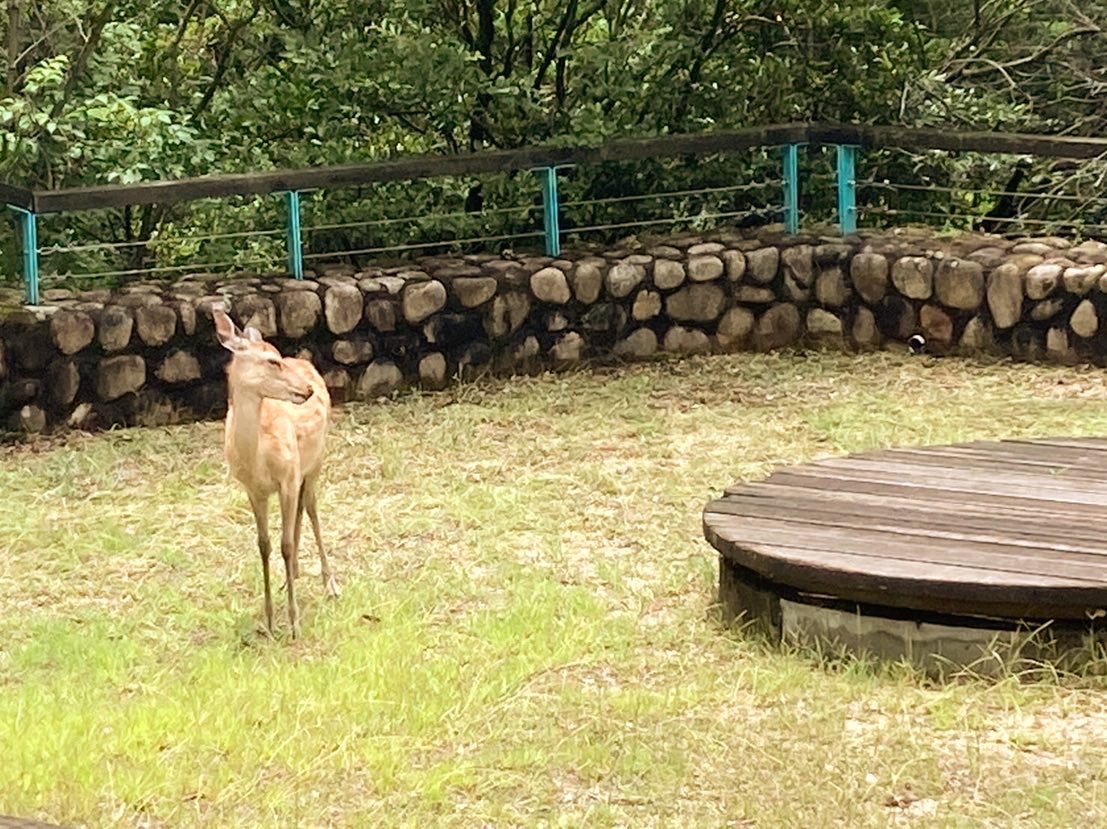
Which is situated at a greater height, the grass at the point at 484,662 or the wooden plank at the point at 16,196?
the wooden plank at the point at 16,196

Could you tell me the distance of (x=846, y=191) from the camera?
10.8 meters

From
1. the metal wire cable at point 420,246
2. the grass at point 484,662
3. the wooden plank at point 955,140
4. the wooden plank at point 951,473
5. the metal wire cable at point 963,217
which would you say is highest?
the wooden plank at point 955,140

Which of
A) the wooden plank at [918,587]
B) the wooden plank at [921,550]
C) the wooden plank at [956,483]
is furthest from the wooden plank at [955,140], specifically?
the wooden plank at [918,587]

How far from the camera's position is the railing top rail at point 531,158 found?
9.21m

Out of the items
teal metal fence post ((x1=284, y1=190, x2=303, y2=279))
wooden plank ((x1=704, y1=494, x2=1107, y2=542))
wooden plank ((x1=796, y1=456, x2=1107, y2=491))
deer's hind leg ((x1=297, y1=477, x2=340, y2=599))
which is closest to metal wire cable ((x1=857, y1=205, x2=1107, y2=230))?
teal metal fence post ((x1=284, y1=190, x2=303, y2=279))

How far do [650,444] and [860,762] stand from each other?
398 cm

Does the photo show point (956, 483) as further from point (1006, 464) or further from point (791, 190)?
point (791, 190)

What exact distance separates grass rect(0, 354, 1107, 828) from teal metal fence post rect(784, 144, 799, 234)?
2029 millimetres

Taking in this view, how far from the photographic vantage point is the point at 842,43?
36.4 ft

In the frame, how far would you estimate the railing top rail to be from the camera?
9.21 metres

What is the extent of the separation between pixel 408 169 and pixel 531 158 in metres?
0.71

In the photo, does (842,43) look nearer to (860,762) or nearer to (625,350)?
(625,350)

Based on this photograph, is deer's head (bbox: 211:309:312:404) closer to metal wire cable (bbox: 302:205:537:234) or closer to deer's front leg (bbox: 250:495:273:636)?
deer's front leg (bbox: 250:495:273:636)

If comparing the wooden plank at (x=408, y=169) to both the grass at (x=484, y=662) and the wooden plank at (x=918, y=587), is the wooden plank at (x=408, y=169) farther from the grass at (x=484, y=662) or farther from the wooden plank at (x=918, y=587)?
the wooden plank at (x=918, y=587)
